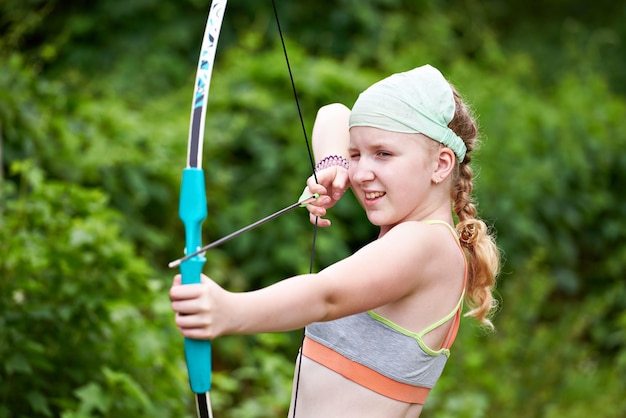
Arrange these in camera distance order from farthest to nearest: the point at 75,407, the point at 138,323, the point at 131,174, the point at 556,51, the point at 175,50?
the point at 556,51
the point at 175,50
the point at 131,174
the point at 138,323
the point at 75,407

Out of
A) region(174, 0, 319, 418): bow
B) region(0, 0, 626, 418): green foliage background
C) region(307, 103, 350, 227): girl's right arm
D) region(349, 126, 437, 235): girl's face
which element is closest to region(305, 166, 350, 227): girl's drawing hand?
region(307, 103, 350, 227): girl's right arm

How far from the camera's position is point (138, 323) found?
3.49m

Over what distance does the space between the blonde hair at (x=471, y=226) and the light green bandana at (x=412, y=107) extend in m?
0.05

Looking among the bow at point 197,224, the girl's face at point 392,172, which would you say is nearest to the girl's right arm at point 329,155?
the girl's face at point 392,172

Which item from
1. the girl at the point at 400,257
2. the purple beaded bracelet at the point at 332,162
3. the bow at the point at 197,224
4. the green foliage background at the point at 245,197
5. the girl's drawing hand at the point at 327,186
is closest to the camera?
the bow at the point at 197,224

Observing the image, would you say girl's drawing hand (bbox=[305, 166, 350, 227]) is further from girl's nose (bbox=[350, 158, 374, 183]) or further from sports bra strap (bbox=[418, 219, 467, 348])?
sports bra strap (bbox=[418, 219, 467, 348])

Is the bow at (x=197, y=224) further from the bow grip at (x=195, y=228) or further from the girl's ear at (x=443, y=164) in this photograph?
the girl's ear at (x=443, y=164)

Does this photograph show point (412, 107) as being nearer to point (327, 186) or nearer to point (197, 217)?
point (327, 186)

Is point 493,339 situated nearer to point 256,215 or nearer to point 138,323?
point 256,215

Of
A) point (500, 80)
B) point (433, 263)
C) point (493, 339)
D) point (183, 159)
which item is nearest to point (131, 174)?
point (183, 159)

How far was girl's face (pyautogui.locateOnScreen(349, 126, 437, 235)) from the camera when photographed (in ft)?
6.38

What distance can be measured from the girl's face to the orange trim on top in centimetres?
31

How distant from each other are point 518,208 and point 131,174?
259cm

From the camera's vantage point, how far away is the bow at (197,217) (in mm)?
1603
